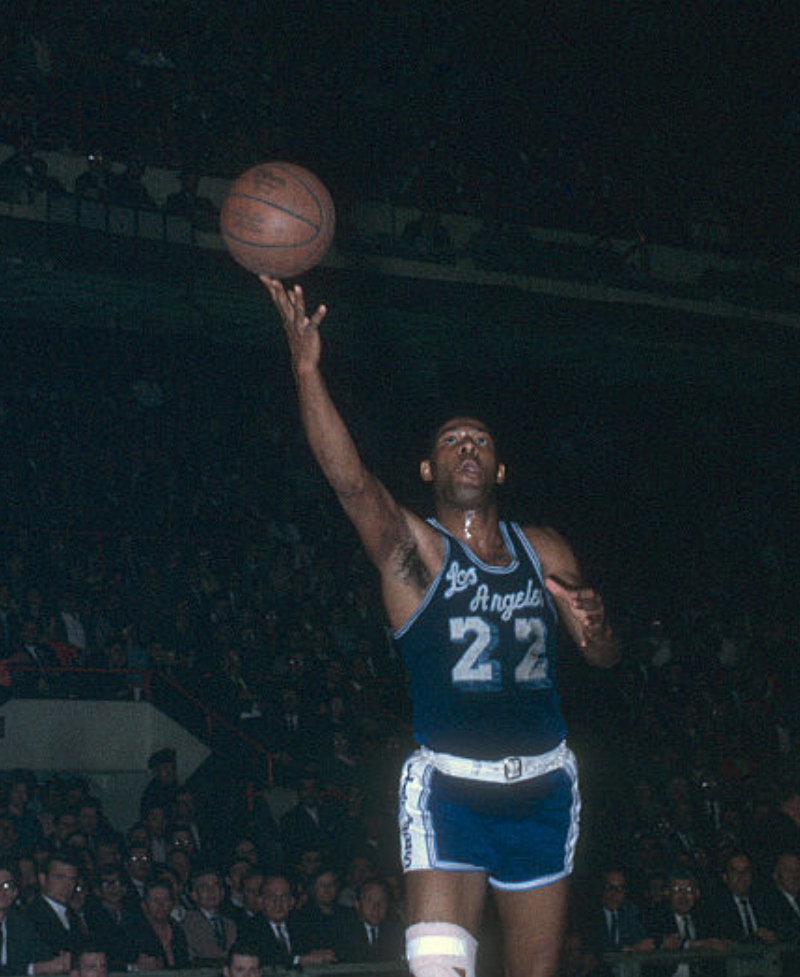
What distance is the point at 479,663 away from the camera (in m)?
5.11

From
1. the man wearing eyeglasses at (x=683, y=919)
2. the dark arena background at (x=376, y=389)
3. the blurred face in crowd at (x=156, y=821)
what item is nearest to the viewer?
the man wearing eyeglasses at (x=683, y=919)

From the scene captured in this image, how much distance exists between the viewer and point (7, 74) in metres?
17.2

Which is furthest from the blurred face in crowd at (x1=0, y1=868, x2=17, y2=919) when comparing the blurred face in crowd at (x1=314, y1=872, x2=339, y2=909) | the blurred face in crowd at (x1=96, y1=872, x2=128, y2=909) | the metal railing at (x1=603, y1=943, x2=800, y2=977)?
the metal railing at (x1=603, y1=943, x2=800, y2=977)

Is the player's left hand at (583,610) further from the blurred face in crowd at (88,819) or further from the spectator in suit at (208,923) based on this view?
the blurred face in crowd at (88,819)

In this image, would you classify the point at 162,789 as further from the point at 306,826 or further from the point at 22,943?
the point at 22,943

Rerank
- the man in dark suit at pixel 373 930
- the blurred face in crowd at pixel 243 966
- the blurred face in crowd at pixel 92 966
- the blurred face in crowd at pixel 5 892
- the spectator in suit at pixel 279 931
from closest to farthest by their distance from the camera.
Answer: the blurred face in crowd at pixel 92 966, the blurred face in crowd at pixel 243 966, the blurred face in crowd at pixel 5 892, the spectator in suit at pixel 279 931, the man in dark suit at pixel 373 930

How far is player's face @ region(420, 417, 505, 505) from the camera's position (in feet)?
17.4

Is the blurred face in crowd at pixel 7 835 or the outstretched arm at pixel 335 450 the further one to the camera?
the blurred face in crowd at pixel 7 835

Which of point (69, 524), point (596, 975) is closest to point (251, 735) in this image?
point (69, 524)

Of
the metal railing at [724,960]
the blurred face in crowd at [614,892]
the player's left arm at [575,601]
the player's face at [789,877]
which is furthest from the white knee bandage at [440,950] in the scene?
the player's face at [789,877]

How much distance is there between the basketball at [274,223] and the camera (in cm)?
626

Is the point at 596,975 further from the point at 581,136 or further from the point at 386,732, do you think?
the point at 581,136

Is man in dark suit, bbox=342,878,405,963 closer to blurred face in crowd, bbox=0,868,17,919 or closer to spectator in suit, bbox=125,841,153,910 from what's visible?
spectator in suit, bbox=125,841,153,910

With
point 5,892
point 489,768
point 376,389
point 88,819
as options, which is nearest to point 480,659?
point 489,768
